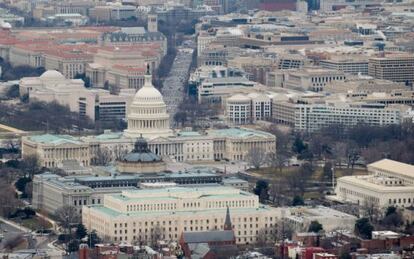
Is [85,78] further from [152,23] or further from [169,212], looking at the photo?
[169,212]

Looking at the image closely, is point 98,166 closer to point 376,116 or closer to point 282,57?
point 376,116

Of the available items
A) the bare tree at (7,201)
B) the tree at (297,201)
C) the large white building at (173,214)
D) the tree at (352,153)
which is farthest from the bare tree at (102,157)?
the large white building at (173,214)

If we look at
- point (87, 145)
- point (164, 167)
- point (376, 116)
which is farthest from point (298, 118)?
point (164, 167)

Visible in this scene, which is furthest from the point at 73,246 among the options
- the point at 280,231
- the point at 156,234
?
the point at 280,231

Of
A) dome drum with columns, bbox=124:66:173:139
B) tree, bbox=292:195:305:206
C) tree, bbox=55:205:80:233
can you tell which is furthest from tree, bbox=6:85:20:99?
tree, bbox=292:195:305:206

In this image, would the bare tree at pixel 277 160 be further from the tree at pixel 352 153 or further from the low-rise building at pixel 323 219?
the low-rise building at pixel 323 219

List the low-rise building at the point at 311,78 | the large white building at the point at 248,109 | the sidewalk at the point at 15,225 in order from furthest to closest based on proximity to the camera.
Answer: the low-rise building at the point at 311,78, the large white building at the point at 248,109, the sidewalk at the point at 15,225
